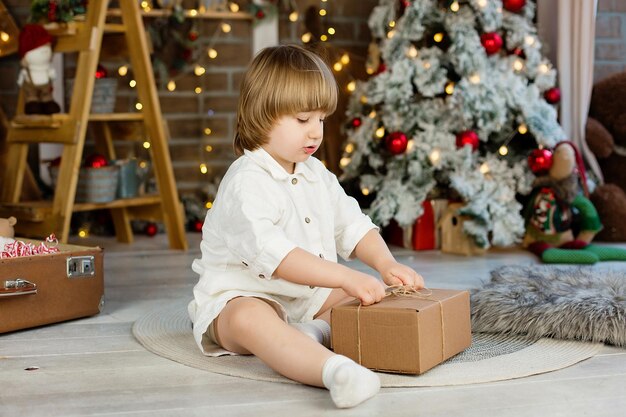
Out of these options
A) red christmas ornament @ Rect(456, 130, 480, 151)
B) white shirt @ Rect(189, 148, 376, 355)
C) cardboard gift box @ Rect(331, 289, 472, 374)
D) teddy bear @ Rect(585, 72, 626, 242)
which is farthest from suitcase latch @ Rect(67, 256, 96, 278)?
teddy bear @ Rect(585, 72, 626, 242)

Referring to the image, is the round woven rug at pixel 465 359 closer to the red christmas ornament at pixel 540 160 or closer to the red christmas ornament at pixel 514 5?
the red christmas ornament at pixel 540 160

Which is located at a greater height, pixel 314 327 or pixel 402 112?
pixel 402 112

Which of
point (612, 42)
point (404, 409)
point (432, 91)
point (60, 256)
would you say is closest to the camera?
point (404, 409)

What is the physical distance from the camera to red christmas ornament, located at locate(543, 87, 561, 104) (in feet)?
11.7

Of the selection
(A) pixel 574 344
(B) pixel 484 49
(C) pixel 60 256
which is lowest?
(A) pixel 574 344

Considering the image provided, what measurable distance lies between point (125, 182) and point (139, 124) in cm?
23

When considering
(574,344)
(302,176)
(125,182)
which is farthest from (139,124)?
(574,344)

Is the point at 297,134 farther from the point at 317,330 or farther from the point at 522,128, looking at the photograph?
the point at 522,128

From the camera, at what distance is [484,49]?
336 centimetres

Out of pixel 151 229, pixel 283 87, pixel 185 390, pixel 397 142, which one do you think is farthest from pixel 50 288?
pixel 151 229

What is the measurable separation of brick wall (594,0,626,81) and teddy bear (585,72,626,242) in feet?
0.91

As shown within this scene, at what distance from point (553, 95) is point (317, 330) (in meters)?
2.07

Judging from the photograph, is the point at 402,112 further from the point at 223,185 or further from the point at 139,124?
the point at 223,185

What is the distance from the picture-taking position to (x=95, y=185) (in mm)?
3350
